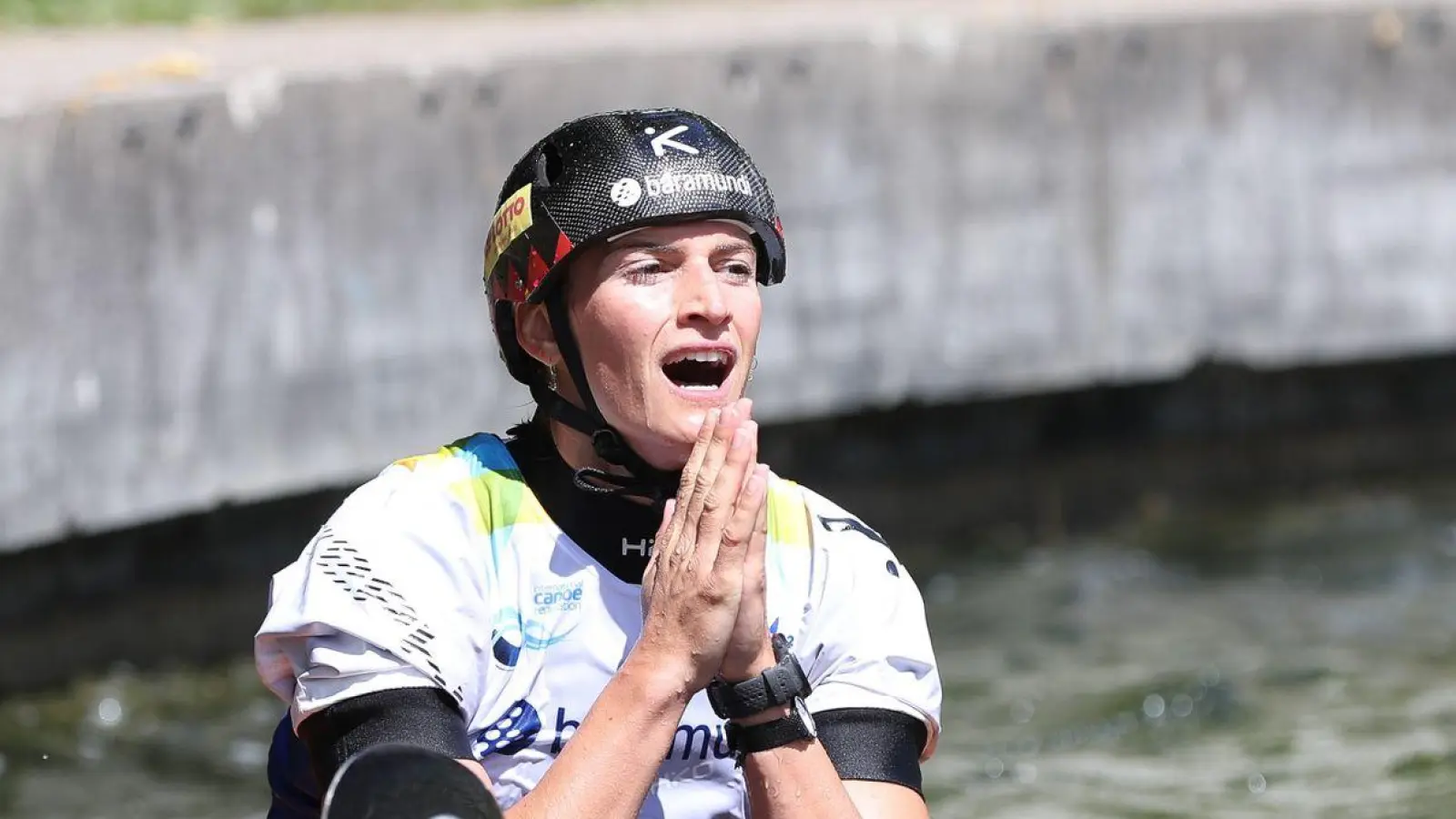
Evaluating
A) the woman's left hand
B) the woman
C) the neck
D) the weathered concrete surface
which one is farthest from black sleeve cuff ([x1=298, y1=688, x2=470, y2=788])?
the weathered concrete surface

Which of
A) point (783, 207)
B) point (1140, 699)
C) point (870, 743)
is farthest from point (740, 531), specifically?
point (783, 207)

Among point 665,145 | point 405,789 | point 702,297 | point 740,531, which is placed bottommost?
point 405,789

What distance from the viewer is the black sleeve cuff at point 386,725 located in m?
3.17

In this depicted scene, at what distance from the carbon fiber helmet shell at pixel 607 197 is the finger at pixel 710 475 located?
1.30 ft

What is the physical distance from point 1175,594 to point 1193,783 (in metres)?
1.58

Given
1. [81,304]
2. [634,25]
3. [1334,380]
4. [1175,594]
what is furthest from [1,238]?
[1334,380]

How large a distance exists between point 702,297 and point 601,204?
8.3 inches

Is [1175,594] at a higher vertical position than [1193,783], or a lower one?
higher

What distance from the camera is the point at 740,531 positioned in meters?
3.19

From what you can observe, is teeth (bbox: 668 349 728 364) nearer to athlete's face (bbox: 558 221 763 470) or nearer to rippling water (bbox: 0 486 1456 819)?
athlete's face (bbox: 558 221 763 470)

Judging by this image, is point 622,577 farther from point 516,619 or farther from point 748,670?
point 748,670

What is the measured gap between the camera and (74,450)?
253 inches

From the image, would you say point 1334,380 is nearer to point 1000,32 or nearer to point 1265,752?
point 1000,32

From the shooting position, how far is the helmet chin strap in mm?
3537
